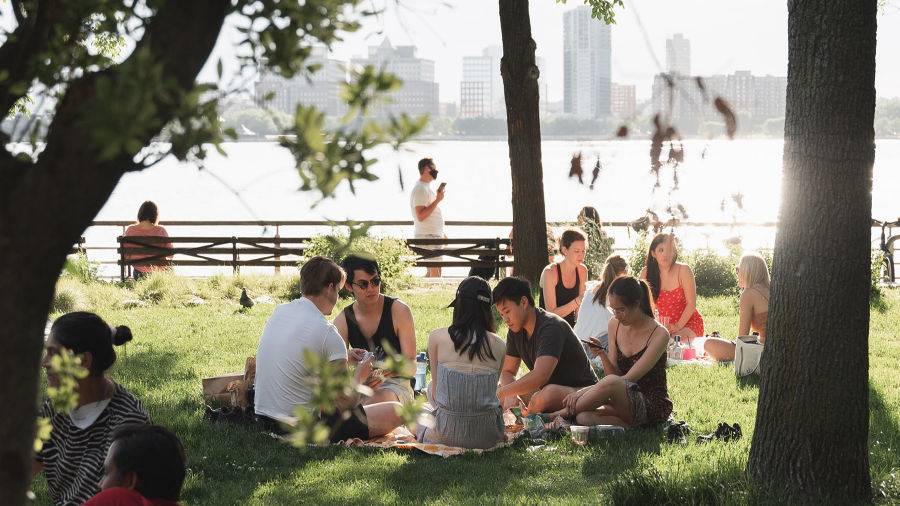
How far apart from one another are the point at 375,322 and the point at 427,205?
712cm

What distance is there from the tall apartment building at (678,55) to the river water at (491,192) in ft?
0.74

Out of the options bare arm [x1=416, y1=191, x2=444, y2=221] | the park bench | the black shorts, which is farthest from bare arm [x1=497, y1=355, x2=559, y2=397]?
the park bench

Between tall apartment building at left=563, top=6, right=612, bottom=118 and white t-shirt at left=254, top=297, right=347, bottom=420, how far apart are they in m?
2.49

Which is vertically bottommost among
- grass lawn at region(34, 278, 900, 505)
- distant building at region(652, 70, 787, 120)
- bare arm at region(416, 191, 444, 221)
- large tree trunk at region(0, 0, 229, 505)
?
grass lawn at region(34, 278, 900, 505)

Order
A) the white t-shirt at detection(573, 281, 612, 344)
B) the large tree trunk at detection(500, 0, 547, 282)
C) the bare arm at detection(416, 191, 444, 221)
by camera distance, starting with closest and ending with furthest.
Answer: the white t-shirt at detection(573, 281, 612, 344)
the large tree trunk at detection(500, 0, 547, 282)
the bare arm at detection(416, 191, 444, 221)

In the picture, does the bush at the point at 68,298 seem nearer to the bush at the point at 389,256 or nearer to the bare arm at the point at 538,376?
the bush at the point at 389,256

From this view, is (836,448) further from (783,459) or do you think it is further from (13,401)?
(13,401)

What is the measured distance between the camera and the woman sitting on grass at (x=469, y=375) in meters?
6.15

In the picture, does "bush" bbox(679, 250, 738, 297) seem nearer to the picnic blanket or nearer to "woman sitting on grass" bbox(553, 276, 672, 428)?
"woman sitting on grass" bbox(553, 276, 672, 428)

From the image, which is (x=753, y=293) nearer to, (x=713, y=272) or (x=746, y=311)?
(x=746, y=311)

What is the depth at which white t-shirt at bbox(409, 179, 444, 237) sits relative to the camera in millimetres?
13852

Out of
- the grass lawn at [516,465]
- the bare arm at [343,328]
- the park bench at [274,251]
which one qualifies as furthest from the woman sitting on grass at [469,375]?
the park bench at [274,251]

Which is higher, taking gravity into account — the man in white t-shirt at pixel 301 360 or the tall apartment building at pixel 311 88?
the tall apartment building at pixel 311 88

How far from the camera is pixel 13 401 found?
197cm
